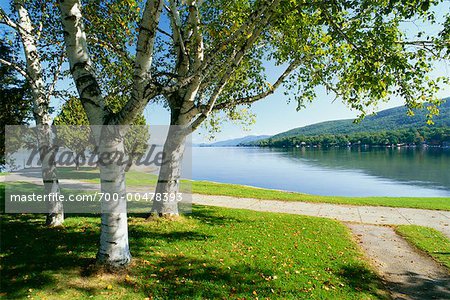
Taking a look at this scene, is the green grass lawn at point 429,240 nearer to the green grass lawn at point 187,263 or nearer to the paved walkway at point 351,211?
the paved walkway at point 351,211

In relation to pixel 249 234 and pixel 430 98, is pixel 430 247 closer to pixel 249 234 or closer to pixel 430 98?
pixel 430 98

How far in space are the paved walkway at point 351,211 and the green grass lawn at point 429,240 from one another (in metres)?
0.67

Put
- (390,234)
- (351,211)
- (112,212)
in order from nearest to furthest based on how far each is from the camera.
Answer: (112,212)
(390,234)
(351,211)

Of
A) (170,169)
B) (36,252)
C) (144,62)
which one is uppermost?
(144,62)

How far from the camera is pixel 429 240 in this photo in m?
10.2

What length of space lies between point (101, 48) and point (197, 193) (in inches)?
484

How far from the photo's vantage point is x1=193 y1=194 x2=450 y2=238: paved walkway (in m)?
13.2

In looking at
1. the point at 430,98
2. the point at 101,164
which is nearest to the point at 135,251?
the point at 101,164

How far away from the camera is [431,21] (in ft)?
29.1

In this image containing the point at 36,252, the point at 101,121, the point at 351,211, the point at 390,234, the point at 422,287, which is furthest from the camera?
the point at 351,211

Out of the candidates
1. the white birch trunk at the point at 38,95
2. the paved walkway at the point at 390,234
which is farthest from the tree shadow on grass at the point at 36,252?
the paved walkway at the point at 390,234

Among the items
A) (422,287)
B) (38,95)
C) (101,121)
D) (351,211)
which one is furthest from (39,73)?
(351,211)

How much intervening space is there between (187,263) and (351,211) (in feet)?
37.9

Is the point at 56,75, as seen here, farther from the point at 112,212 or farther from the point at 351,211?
the point at 351,211
